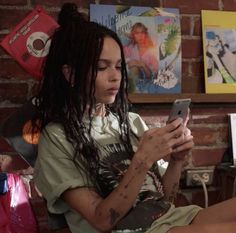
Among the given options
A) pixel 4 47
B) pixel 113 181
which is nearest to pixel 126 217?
pixel 113 181

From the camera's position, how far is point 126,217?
2.76ft

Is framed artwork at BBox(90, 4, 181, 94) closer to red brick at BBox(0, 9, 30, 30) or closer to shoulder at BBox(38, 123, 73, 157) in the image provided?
red brick at BBox(0, 9, 30, 30)

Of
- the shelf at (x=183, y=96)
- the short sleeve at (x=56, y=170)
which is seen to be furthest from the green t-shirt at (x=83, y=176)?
the shelf at (x=183, y=96)

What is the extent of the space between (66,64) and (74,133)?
0.18 metres

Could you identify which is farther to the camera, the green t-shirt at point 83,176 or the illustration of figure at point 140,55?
the illustration of figure at point 140,55

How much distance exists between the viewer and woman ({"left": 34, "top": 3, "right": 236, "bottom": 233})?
816 mm

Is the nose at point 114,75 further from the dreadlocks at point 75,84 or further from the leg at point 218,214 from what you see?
the leg at point 218,214

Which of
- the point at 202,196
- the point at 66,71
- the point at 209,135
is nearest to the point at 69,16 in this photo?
the point at 66,71

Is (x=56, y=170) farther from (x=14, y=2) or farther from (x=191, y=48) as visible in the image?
(x=191, y=48)

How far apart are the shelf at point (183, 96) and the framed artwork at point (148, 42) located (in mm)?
27

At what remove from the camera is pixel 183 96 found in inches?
47.6

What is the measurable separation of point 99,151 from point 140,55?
0.41 metres

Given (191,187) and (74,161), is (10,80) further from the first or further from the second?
(191,187)

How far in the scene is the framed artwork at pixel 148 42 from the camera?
1178mm
